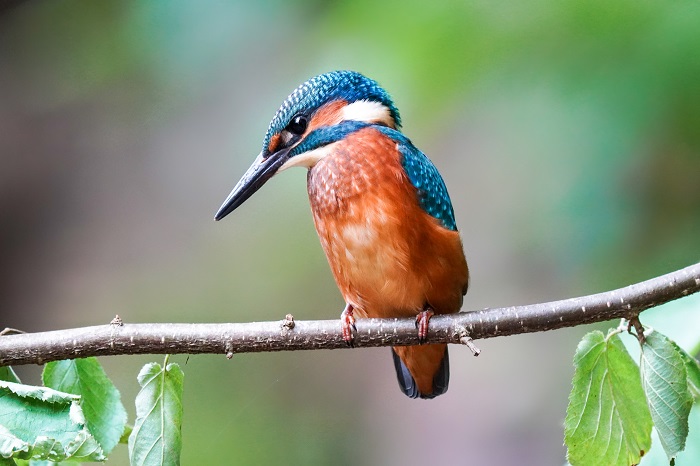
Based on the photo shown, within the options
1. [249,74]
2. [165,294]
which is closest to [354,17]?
[249,74]

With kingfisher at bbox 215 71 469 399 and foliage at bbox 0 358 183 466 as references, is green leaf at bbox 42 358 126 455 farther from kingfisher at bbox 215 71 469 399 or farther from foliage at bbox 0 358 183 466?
kingfisher at bbox 215 71 469 399

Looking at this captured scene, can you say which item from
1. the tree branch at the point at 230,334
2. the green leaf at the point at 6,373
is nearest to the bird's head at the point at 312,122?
the tree branch at the point at 230,334

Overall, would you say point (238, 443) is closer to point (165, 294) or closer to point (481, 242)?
point (165, 294)

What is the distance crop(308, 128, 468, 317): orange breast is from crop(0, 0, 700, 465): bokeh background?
0.56 m

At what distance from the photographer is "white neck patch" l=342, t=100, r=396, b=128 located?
99cm

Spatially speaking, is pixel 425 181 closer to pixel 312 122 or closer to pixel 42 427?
pixel 312 122

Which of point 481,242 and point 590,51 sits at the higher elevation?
point 590,51

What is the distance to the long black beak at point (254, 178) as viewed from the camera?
36.4 inches

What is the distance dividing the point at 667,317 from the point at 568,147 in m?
0.51

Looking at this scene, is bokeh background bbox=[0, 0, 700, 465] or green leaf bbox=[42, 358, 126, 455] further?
bokeh background bbox=[0, 0, 700, 465]

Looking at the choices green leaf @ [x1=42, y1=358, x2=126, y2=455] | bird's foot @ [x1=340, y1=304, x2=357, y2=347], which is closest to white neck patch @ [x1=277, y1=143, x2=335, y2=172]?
bird's foot @ [x1=340, y1=304, x2=357, y2=347]

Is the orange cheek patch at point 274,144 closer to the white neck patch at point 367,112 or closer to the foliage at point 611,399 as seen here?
the white neck patch at point 367,112

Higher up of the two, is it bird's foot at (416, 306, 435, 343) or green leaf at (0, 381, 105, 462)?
bird's foot at (416, 306, 435, 343)

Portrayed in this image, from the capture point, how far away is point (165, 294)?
5.15 feet
